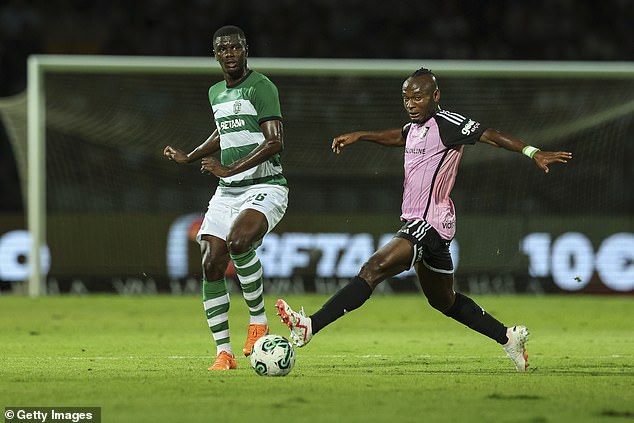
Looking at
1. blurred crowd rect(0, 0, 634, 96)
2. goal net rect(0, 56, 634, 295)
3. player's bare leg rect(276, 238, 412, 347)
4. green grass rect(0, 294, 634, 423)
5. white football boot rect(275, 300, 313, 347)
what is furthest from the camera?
blurred crowd rect(0, 0, 634, 96)

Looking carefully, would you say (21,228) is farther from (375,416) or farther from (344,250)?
(375,416)

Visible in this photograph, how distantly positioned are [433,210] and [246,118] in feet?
4.81

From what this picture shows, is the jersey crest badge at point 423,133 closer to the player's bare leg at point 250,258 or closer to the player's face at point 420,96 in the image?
the player's face at point 420,96

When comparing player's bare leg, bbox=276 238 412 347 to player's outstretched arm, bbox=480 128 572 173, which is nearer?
player's bare leg, bbox=276 238 412 347

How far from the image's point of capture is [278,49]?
909 inches

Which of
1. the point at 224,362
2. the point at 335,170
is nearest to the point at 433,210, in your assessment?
the point at 224,362

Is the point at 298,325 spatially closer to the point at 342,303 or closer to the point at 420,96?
the point at 342,303

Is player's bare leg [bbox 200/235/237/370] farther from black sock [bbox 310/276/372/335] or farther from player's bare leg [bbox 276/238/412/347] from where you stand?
black sock [bbox 310/276/372/335]

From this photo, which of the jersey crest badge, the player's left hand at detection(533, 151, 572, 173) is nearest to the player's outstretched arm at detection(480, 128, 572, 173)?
the player's left hand at detection(533, 151, 572, 173)

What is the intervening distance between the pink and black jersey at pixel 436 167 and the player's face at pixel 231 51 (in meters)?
1.32

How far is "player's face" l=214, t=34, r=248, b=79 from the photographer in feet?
26.2

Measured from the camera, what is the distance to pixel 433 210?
7.68 m

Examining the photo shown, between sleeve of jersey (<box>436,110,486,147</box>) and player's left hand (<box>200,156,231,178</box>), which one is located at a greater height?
sleeve of jersey (<box>436,110,486,147</box>)

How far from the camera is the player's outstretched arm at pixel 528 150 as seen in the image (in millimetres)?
7297
